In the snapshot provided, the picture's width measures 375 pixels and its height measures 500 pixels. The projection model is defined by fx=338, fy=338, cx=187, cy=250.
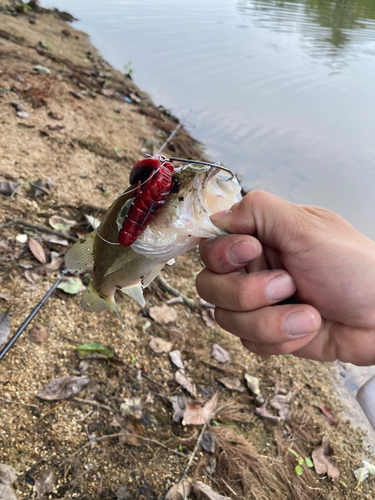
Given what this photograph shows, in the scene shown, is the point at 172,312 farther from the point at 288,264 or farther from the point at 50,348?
the point at 288,264

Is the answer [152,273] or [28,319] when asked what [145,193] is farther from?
[28,319]

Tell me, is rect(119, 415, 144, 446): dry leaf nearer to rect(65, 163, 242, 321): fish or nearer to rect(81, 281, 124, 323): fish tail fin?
rect(81, 281, 124, 323): fish tail fin

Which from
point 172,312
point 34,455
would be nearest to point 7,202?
point 172,312

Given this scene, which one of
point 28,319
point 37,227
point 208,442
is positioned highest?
point 37,227

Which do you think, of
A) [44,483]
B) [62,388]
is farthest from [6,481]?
[62,388]

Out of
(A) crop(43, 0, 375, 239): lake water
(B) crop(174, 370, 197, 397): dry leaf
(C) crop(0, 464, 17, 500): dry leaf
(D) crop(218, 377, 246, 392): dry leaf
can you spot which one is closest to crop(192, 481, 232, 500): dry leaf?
(B) crop(174, 370, 197, 397): dry leaf

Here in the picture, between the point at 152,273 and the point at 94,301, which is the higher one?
the point at 152,273

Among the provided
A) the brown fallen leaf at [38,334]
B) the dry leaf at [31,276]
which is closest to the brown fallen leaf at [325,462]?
the brown fallen leaf at [38,334]
